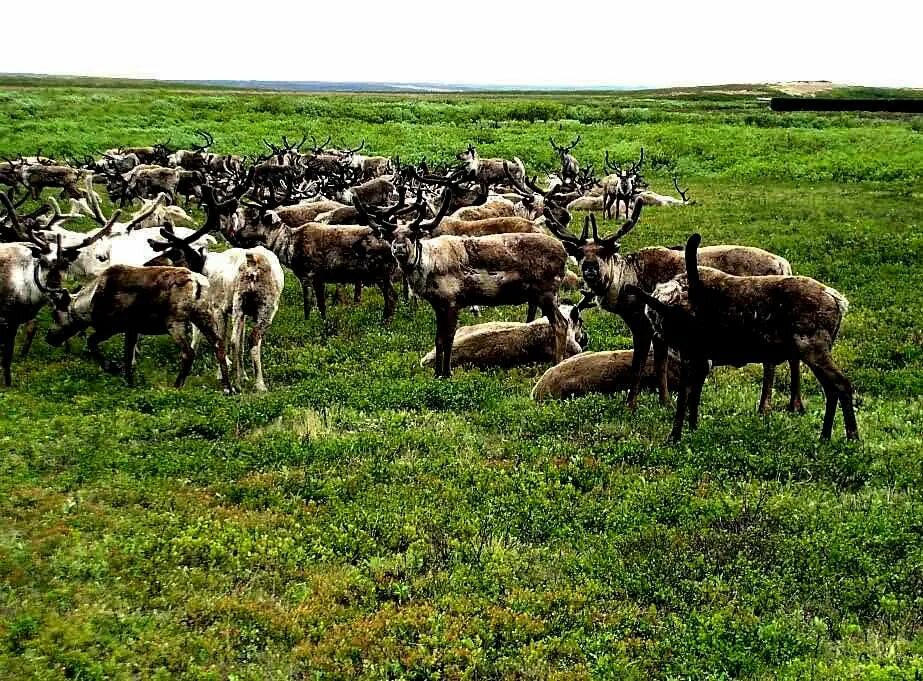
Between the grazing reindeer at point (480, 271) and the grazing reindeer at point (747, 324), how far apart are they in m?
2.84

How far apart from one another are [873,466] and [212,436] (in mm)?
7411

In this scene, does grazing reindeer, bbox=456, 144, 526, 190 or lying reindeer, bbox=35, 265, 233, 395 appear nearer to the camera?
lying reindeer, bbox=35, 265, 233, 395

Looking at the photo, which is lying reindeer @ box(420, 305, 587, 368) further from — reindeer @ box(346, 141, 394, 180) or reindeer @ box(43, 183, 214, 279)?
reindeer @ box(346, 141, 394, 180)

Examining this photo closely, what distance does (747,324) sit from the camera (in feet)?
29.9

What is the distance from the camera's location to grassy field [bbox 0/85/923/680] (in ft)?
19.1

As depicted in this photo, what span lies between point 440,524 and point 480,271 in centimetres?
559

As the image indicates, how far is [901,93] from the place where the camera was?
91.6 meters

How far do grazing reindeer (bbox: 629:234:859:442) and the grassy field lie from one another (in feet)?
1.99

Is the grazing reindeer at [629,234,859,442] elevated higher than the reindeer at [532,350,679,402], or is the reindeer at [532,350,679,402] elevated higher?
the grazing reindeer at [629,234,859,442]

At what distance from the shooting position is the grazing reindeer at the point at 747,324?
8.76 metres

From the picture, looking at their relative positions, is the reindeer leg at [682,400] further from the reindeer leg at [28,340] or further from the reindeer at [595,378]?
the reindeer leg at [28,340]

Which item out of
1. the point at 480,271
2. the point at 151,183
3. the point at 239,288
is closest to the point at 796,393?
the point at 480,271

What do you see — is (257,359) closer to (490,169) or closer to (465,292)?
(465,292)

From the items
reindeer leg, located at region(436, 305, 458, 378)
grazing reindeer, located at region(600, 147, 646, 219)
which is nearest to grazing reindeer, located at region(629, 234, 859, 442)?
reindeer leg, located at region(436, 305, 458, 378)
